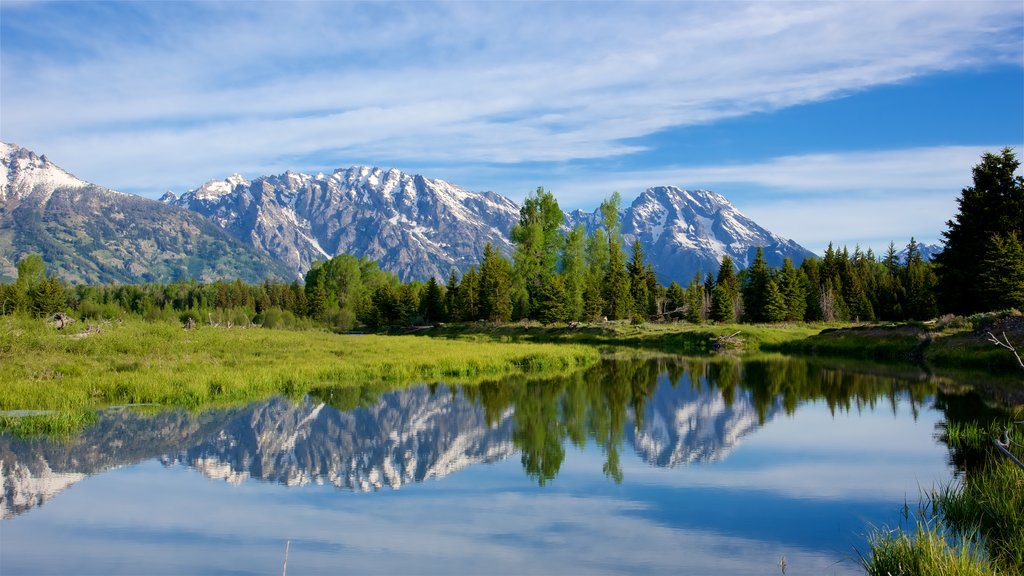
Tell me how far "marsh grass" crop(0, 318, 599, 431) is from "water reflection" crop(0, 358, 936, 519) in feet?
7.26

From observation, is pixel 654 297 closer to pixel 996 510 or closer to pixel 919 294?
pixel 919 294

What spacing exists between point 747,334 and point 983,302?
879 inches

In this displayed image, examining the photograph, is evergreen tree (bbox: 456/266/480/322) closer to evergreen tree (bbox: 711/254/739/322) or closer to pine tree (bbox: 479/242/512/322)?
pine tree (bbox: 479/242/512/322)

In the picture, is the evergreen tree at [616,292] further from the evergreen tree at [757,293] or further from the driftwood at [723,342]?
the driftwood at [723,342]


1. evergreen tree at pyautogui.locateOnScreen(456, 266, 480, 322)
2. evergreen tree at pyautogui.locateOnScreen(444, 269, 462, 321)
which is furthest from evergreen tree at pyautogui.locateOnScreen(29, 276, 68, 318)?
evergreen tree at pyautogui.locateOnScreen(456, 266, 480, 322)

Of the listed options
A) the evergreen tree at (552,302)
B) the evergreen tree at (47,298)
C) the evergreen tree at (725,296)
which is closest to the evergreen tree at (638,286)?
the evergreen tree at (725,296)

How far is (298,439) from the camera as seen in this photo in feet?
73.8

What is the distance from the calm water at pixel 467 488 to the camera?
12.3 m

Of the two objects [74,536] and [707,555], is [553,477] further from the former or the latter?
[74,536]

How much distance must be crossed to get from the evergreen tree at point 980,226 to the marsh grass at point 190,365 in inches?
1230

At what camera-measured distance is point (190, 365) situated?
3394 cm

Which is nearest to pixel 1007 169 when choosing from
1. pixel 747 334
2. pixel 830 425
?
pixel 747 334

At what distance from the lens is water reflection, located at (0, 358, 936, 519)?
18531 mm

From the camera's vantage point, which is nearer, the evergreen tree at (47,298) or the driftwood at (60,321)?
the driftwood at (60,321)
